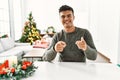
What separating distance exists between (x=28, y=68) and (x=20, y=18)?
619 cm

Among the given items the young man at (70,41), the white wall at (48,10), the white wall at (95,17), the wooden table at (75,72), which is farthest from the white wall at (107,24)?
the wooden table at (75,72)

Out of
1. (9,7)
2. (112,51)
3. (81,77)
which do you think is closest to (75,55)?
(81,77)

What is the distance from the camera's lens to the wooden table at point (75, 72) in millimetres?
1371

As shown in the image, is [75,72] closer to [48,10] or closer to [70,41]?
[70,41]

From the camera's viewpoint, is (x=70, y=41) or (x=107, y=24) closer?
(x=70, y=41)

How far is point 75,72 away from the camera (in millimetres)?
1493

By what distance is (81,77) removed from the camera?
54.1 inches

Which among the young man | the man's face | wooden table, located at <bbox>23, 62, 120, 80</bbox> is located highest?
the man's face

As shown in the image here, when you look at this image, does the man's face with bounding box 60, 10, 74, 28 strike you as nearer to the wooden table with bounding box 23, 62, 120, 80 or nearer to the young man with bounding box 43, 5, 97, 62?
the young man with bounding box 43, 5, 97, 62

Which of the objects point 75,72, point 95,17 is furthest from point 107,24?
point 75,72

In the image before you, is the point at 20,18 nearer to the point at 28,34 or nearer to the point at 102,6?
the point at 28,34

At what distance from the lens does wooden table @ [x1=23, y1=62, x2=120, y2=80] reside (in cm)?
137

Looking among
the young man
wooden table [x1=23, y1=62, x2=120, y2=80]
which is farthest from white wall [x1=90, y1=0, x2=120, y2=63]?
wooden table [x1=23, y1=62, x2=120, y2=80]

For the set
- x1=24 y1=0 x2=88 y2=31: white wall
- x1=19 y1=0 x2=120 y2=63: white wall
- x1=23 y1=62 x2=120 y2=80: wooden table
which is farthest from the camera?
x1=24 y1=0 x2=88 y2=31: white wall
